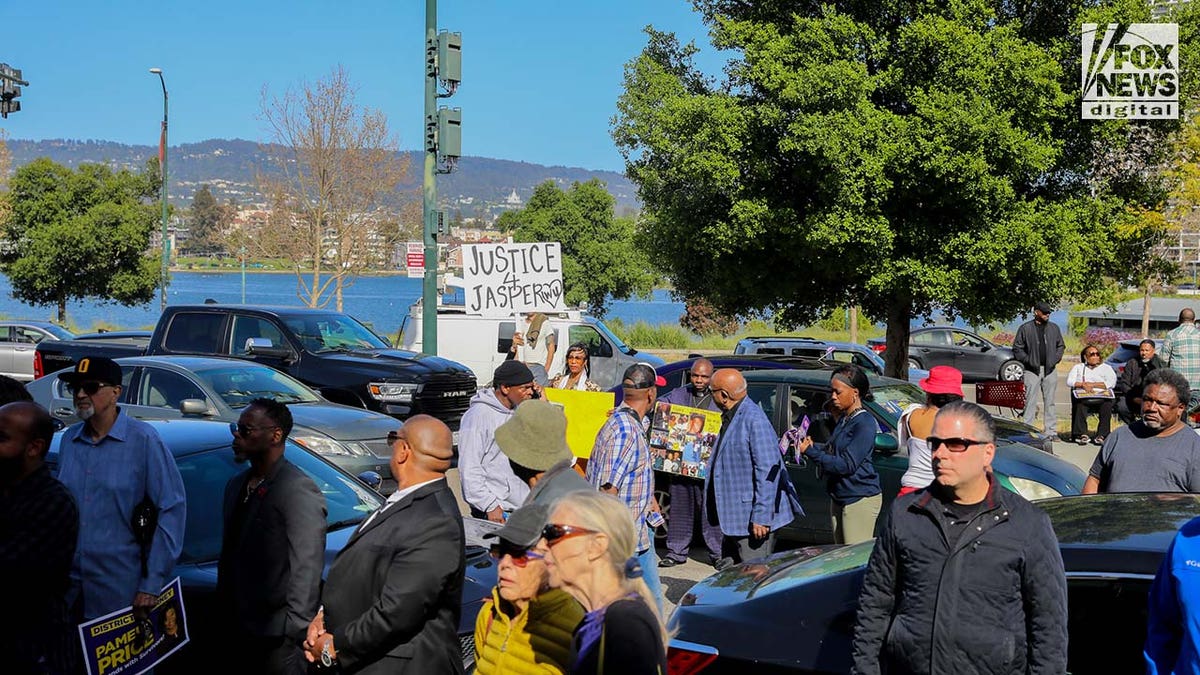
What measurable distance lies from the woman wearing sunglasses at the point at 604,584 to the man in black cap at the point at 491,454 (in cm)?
376

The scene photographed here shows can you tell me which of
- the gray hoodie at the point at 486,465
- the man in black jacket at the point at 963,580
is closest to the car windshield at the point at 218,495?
the gray hoodie at the point at 486,465

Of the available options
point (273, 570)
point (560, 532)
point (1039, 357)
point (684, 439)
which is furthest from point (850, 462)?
point (1039, 357)

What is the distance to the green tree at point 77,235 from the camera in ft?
132

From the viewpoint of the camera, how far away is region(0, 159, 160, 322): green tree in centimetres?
4009

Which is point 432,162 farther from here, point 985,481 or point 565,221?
point 565,221

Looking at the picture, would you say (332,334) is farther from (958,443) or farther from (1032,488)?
(958,443)

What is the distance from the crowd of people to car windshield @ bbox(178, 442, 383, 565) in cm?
25

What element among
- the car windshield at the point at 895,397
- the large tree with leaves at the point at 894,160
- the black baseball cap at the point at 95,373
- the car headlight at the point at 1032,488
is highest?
the large tree with leaves at the point at 894,160

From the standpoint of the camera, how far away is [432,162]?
1784 centimetres

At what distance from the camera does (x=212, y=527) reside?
568cm

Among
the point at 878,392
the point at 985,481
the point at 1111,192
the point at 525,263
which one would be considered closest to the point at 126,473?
the point at 985,481

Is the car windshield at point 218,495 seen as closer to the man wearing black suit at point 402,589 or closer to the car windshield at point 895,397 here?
the man wearing black suit at point 402,589

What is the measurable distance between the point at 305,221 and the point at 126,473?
35400 millimetres

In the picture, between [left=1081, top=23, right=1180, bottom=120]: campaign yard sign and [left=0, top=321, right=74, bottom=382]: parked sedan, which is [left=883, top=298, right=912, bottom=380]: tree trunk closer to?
[left=1081, top=23, right=1180, bottom=120]: campaign yard sign
